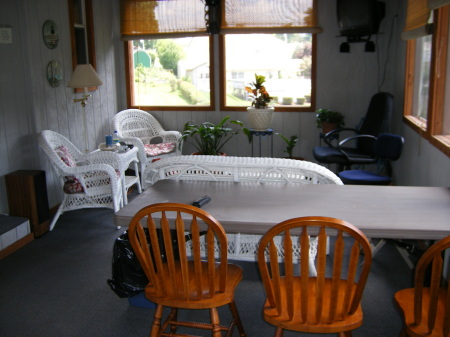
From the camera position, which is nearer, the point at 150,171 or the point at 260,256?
the point at 260,256

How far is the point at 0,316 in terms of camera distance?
107 inches

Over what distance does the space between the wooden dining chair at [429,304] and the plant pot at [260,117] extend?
3808mm

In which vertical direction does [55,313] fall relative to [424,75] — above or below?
below

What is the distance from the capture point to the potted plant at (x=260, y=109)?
5.54m

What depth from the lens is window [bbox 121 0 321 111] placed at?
5699mm

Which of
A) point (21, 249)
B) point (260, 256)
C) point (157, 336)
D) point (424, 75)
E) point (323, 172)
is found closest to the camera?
point (260, 256)

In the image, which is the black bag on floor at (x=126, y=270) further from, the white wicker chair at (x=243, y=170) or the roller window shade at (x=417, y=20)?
the roller window shade at (x=417, y=20)

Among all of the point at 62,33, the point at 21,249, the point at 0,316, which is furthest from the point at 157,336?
the point at 62,33

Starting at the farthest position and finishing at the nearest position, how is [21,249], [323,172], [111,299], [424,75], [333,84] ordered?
1. [333,84]
2. [424,75]
3. [21,249]
4. [111,299]
5. [323,172]

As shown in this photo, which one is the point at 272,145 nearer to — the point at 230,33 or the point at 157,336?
the point at 230,33

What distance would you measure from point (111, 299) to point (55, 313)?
1.06ft

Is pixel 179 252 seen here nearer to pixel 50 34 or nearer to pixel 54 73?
pixel 54 73

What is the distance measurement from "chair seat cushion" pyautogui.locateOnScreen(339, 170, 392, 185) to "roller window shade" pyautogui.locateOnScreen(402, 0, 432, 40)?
3.99 feet

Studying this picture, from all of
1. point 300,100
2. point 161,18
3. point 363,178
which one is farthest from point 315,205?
point 161,18
